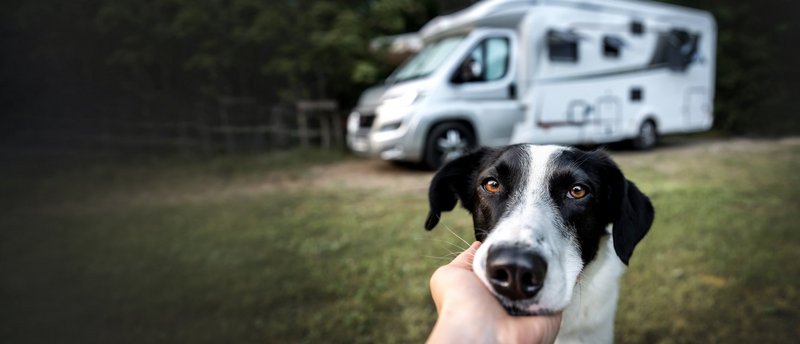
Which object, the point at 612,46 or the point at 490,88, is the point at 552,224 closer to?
the point at 490,88

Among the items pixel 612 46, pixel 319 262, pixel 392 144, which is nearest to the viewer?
pixel 319 262

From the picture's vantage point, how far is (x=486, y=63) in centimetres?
564

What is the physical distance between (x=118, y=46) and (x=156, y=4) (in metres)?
1.00

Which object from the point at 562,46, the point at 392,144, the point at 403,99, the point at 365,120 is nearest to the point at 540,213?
the point at 392,144

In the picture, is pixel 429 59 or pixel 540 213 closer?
pixel 540 213

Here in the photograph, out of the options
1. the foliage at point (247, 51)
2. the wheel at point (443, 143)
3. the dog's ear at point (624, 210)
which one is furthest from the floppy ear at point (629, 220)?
the foliage at point (247, 51)

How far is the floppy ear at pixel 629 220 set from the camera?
132 cm

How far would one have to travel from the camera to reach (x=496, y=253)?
876mm

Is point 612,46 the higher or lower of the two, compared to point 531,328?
higher

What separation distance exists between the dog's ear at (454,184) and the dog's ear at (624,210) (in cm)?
43

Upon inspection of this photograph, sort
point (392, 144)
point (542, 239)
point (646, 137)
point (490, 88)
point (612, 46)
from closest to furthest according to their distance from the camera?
point (542, 239) < point (392, 144) < point (490, 88) < point (612, 46) < point (646, 137)

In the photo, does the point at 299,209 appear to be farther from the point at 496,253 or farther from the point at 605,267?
the point at 496,253

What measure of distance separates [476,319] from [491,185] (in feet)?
1.90

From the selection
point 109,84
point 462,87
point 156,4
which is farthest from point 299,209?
point 109,84
